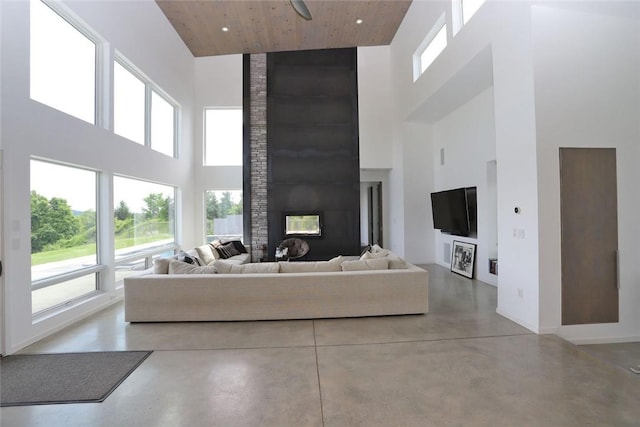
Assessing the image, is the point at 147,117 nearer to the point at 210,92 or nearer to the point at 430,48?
the point at 210,92

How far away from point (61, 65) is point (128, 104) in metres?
1.51

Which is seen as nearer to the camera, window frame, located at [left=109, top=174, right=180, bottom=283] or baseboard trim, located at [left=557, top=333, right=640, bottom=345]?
baseboard trim, located at [left=557, top=333, right=640, bottom=345]

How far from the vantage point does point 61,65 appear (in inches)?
161

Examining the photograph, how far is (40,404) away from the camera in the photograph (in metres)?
2.34

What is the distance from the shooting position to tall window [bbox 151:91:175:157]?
6617 mm

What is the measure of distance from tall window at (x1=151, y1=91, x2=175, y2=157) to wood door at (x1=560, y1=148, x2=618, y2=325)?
6.99m

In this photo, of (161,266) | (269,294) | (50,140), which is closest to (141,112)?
(50,140)

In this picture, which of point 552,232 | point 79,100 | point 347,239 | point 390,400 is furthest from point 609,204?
point 79,100

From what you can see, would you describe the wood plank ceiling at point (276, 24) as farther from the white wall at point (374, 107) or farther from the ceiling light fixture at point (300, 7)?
the ceiling light fixture at point (300, 7)

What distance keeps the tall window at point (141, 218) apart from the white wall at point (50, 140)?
30 cm

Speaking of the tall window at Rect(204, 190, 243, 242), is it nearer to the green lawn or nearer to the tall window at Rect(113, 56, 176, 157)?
the tall window at Rect(113, 56, 176, 157)

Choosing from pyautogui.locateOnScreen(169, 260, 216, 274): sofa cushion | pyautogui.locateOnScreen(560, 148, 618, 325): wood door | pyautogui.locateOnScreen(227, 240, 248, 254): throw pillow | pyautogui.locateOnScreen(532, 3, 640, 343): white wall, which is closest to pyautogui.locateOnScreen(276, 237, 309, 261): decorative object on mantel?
pyautogui.locateOnScreen(227, 240, 248, 254): throw pillow

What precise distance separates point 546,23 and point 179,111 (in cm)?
730

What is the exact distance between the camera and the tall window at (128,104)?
17.2 ft
